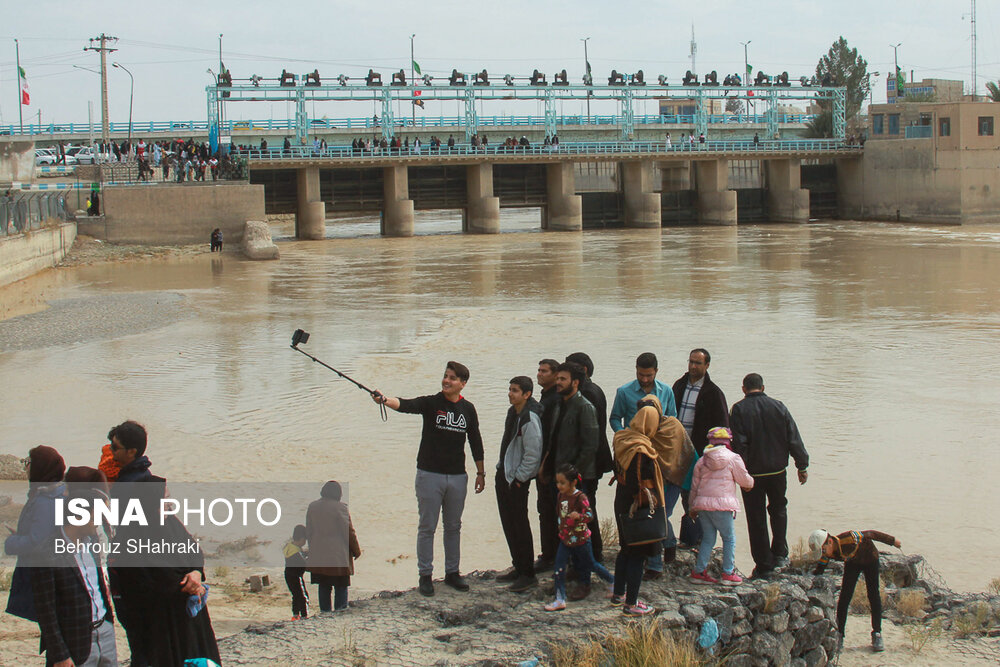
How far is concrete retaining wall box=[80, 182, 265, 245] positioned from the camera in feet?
125

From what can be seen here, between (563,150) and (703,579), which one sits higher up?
(563,150)

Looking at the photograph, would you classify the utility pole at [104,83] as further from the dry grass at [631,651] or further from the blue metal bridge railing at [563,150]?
the dry grass at [631,651]

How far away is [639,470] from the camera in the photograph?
6246 mm

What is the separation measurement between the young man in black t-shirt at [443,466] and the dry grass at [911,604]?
2.79 m

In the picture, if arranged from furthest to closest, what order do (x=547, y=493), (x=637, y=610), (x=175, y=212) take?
1. (x=175, y=212)
2. (x=547, y=493)
3. (x=637, y=610)

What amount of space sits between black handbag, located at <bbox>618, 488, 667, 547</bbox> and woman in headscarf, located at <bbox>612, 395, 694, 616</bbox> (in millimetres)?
20

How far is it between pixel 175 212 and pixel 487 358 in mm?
24278

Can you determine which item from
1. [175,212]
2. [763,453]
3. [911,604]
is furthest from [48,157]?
[911,604]

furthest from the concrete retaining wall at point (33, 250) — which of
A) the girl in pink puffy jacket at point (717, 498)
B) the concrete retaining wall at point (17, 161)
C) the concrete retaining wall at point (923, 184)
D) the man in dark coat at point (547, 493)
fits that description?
the concrete retaining wall at point (923, 184)

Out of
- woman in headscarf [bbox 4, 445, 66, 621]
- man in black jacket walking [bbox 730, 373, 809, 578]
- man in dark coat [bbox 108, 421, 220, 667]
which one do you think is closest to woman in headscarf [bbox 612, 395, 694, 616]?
man in black jacket walking [bbox 730, 373, 809, 578]

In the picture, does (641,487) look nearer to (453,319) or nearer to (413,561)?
(413,561)

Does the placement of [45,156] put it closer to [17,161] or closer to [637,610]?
[17,161]

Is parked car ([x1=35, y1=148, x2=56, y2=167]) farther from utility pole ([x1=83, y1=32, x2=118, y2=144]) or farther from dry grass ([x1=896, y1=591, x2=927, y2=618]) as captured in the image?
dry grass ([x1=896, y1=591, x2=927, y2=618])

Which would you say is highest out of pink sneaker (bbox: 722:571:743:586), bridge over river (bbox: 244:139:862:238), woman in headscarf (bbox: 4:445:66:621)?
bridge over river (bbox: 244:139:862:238)
